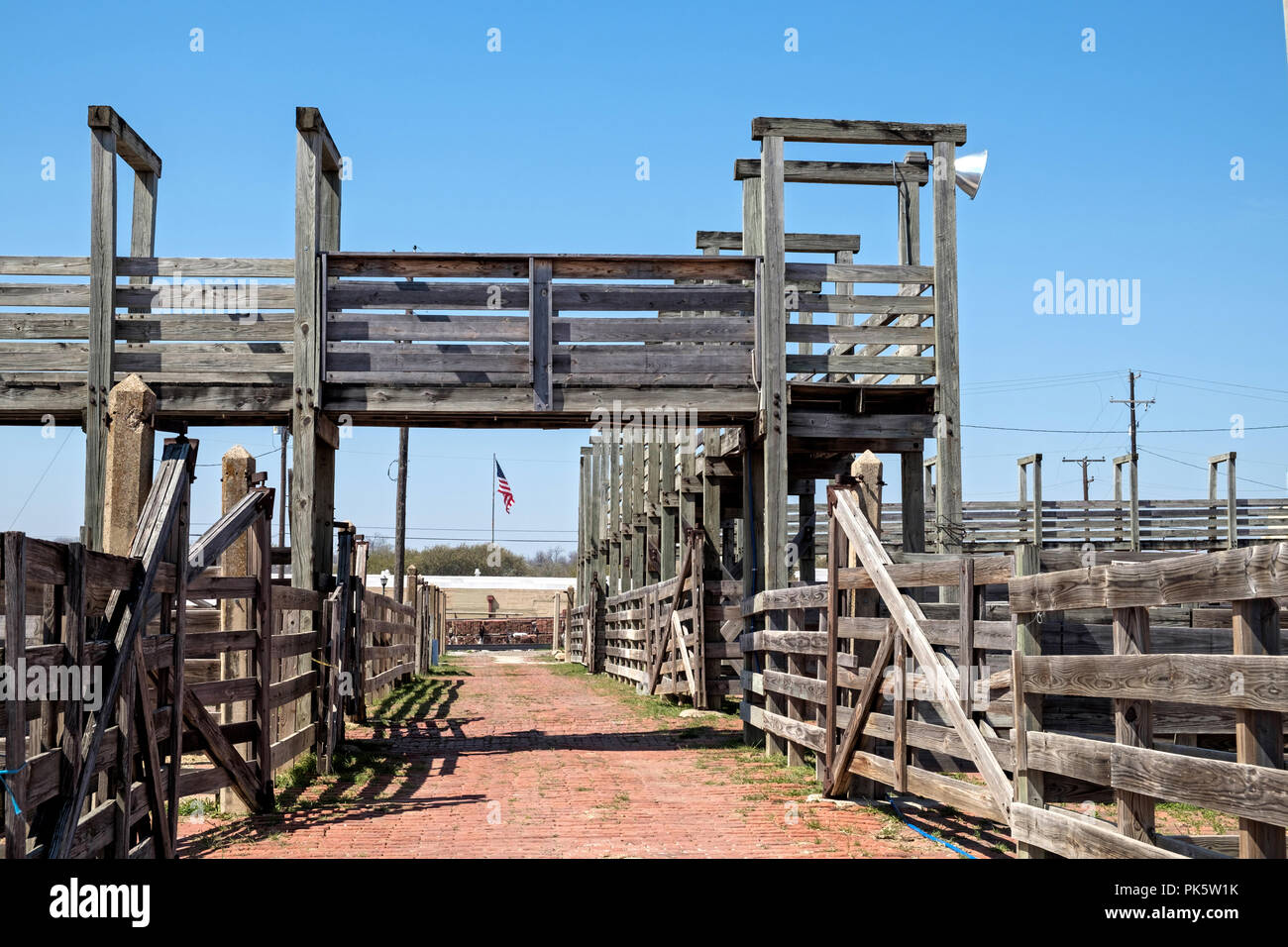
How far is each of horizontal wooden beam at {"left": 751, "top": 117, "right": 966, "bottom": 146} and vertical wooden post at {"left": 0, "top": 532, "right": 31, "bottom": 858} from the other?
9536mm

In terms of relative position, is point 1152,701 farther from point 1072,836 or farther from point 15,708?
point 15,708

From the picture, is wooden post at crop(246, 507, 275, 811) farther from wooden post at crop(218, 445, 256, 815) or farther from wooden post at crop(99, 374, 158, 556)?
wooden post at crop(99, 374, 158, 556)

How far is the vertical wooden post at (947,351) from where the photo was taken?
12.7 metres

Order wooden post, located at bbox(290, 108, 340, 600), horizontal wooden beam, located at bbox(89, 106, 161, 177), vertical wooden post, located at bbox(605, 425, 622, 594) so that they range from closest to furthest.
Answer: horizontal wooden beam, located at bbox(89, 106, 161, 177)
wooden post, located at bbox(290, 108, 340, 600)
vertical wooden post, located at bbox(605, 425, 622, 594)

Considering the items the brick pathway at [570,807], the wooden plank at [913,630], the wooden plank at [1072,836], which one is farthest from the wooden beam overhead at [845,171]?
the wooden plank at [1072,836]

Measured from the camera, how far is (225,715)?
934 centimetres

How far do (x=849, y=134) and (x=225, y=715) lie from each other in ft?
26.8

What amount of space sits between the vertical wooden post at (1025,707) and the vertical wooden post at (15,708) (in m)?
4.55

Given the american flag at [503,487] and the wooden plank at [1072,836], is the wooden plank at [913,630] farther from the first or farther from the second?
the american flag at [503,487]

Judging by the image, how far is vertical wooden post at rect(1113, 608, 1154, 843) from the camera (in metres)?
5.39

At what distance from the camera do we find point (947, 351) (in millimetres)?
12922

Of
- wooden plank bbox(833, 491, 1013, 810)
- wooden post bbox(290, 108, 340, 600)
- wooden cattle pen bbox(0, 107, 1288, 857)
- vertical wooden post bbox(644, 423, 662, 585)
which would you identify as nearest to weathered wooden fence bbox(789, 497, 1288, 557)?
vertical wooden post bbox(644, 423, 662, 585)

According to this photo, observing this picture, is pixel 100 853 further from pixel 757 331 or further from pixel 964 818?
pixel 757 331
